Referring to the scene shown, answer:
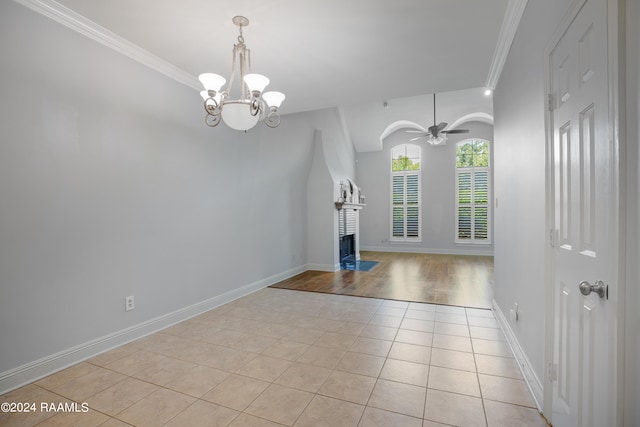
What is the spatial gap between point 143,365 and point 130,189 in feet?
5.01

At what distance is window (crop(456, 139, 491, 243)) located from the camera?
27.4ft

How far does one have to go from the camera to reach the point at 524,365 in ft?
7.18

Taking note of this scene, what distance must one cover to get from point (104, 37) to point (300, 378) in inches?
127

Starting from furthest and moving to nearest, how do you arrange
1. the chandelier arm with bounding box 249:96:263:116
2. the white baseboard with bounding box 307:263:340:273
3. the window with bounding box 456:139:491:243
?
the window with bounding box 456:139:491:243 → the white baseboard with bounding box 307:263:340:273 → the chandelier arm with bounding box 249:96:263:116

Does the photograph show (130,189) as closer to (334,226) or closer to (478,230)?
(334,226)

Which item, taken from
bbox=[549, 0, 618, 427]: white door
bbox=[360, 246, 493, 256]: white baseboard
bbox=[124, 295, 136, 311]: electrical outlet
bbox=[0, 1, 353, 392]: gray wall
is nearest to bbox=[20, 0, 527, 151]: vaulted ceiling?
bbox=[0, 1, 353, 392]: gray wall

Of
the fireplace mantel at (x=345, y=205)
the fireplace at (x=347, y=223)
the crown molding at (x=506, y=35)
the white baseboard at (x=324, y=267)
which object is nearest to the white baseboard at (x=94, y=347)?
the white baseboard at (x=324, y=267)

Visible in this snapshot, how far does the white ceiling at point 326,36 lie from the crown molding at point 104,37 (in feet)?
0.21

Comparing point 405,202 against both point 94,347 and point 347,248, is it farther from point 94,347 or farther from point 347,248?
point 94,347

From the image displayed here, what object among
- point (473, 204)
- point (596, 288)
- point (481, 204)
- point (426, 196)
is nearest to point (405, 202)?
point (426, 196)

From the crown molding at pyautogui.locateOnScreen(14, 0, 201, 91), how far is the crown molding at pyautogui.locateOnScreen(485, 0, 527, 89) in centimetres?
308

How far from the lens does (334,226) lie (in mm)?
6258

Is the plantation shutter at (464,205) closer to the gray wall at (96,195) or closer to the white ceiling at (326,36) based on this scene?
the white ceiling at (326,36)

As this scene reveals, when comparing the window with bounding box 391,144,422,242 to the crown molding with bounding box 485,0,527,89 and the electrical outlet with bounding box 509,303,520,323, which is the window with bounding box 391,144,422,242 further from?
the electrical outlet with bounding box 509,303,520,323
